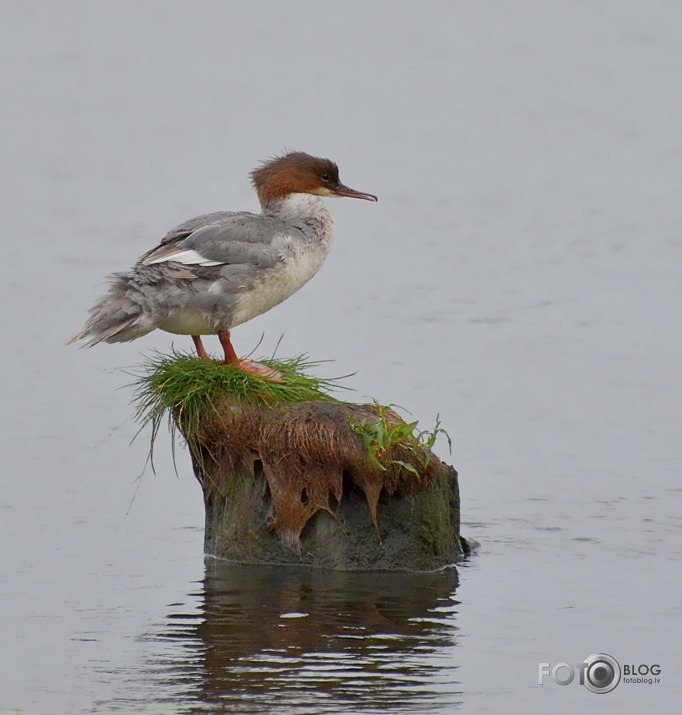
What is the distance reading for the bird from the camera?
881 centimetres

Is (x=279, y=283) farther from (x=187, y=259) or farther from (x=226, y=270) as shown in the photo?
(x=187, y=259)

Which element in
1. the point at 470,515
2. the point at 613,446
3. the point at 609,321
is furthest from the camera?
the point at 609,321

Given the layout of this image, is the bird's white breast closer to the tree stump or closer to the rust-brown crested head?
the rust-brown crested head

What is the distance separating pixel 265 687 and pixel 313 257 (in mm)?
3384

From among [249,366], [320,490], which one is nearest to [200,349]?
[249,366]

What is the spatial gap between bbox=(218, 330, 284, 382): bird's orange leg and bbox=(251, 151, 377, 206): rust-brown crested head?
1126mm

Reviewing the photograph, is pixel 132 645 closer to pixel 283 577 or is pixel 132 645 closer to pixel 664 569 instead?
pixel 283 577

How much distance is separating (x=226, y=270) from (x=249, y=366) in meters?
→ 0.58

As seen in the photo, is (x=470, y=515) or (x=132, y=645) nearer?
(x=132, y=645)

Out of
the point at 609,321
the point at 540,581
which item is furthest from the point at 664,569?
the point at 609,321

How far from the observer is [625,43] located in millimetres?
23422

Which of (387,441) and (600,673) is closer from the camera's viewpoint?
(600,673)

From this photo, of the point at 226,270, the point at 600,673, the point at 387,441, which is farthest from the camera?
the point at 226,270

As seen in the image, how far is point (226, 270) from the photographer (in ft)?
29.8
